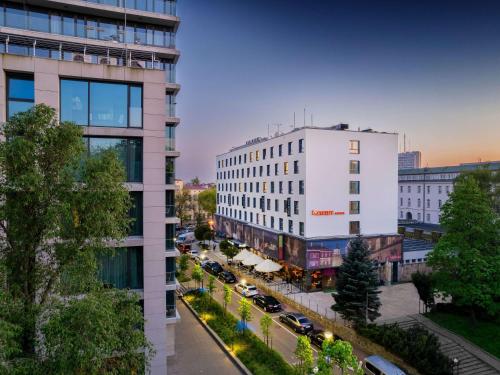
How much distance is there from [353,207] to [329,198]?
10.6ft

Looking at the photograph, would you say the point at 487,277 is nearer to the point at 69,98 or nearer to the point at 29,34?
the point at 69,98

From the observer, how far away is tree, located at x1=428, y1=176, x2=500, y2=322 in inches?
919

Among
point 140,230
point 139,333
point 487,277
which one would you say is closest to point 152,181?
point 140,230

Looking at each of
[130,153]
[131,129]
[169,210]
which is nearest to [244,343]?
[169,210]

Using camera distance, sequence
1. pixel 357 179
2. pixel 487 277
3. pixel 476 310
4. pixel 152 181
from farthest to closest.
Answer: pixel 357 179
pixel 476 310
pixel 487 277
pixel 152 181

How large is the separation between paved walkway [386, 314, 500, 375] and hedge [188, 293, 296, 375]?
35.1 ft

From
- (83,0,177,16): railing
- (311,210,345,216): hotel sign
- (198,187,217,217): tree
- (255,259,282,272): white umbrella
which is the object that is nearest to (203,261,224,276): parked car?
(255,259,282,272): white umbrella

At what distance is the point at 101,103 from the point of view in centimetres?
1553

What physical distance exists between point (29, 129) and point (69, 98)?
289 inches

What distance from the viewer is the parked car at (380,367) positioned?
18.7 m

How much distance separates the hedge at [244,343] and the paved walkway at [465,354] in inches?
421

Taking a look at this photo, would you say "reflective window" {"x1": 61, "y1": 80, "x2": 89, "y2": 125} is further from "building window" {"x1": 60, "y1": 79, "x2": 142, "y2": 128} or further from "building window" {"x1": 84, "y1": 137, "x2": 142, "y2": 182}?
"building window" {"x1": 84, "y1": 137, "x2": 142, "y2": 182}

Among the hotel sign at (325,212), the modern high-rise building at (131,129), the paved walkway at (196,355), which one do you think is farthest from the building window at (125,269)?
the hotel sign at (325,212)

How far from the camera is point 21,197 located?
8.59 meters
